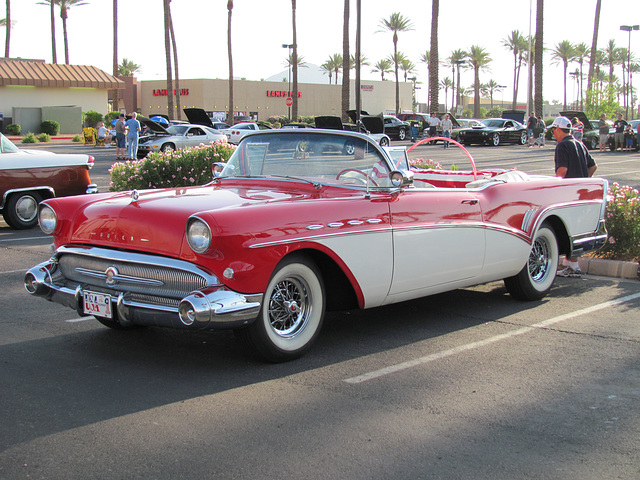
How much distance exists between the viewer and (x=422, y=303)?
6879 mm

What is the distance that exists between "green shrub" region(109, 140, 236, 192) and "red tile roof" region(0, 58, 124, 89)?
3402cm

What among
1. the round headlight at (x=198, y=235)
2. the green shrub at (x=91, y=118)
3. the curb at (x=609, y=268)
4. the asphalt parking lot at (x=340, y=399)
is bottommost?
the asphalt parking lot at (x=340, y=399)

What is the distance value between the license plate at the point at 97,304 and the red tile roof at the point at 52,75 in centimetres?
4305

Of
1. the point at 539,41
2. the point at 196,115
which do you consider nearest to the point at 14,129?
the point at 196,115

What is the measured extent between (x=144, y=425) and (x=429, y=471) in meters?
1.55

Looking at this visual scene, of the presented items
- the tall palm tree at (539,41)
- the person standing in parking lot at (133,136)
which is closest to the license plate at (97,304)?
the person standing in parking lot at (133,136)

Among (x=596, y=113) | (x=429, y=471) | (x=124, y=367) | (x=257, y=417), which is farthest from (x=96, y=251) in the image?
(x=596, y=113)

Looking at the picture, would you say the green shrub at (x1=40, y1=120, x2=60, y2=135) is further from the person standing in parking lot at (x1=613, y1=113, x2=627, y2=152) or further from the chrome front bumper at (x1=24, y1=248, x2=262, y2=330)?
the chrome front bumper at (x1=24, y1=248, x2=262, y2=330)

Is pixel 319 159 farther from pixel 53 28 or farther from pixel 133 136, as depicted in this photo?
pixel 53 28

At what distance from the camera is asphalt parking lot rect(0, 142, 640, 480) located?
345cm

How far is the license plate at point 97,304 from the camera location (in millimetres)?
4711

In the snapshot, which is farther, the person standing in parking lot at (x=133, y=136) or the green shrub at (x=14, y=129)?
the green shrub at (x=14, y=129)

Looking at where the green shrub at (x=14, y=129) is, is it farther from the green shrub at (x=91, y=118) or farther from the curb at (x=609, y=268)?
the curb at (x=609, y=268)

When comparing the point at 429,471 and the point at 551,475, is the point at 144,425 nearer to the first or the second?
the point at 429,471
